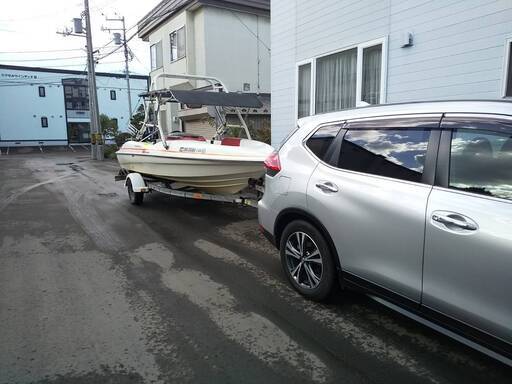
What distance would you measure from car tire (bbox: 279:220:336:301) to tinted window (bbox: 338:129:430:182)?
749 millimetres

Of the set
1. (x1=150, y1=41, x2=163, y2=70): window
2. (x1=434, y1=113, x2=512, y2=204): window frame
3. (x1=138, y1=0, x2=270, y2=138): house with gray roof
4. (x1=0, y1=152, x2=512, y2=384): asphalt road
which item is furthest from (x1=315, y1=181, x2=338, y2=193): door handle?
(x1=150, y1=41, x2=163, y2=70): window

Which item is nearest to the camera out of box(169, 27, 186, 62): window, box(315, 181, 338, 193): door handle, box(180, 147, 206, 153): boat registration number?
box(315, 181, 338, 193): door handle

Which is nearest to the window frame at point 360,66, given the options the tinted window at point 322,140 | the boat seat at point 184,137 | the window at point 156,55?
the boat seat at point 184,137

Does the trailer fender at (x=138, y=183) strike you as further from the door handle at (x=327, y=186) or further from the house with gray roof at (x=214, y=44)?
the house with gray roof at (x=214, y=44)

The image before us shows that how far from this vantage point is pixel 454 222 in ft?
8.68

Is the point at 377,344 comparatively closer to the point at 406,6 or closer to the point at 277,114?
the point at 406,6

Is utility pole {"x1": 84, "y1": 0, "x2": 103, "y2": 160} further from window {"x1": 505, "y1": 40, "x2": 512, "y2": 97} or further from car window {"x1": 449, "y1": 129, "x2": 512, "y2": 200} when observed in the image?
car window {"x1": 449, "y1": 129, "x2": 512, "y2": 200}

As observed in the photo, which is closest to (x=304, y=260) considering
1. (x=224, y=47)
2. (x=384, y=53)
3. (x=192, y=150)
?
(x=192, y=150)

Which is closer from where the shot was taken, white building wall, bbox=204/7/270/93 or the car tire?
the car tire

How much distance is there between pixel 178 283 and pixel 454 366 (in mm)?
2829

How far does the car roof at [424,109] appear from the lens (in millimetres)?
2719

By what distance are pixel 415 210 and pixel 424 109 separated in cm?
82

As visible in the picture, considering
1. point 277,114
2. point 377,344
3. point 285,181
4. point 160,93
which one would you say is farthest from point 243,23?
point 377,344

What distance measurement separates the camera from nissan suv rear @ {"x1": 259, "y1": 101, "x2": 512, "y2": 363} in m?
2.53
